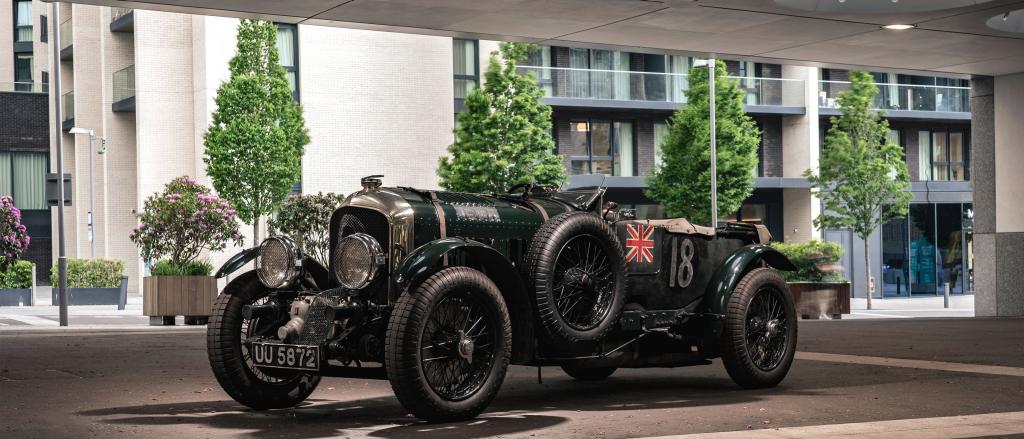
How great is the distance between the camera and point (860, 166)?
41.0 metres

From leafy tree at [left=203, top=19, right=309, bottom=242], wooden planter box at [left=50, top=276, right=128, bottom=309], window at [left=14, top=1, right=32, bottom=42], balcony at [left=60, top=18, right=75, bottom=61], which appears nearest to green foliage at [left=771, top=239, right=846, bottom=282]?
leafy tree at [left=203, top=19, right=309, bottom=242]

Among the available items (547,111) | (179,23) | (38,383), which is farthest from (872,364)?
(179,23)

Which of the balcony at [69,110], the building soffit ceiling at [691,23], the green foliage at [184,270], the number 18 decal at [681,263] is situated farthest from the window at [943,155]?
the number 18 decal at [681,263]

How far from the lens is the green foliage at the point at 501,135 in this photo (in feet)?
123

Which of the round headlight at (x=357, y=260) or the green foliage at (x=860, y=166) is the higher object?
the green foliage at (x=860, y=166)

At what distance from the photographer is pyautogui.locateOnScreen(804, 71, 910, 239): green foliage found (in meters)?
41.2

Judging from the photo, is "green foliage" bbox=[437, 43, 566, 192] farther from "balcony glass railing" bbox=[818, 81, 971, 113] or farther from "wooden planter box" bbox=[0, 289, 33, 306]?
"balcony glass railing" bbox=[818, 81, 971, 113]

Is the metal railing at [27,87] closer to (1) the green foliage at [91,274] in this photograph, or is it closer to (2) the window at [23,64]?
(2) the window at [23,64]

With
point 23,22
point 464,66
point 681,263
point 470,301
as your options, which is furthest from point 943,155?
point 470,301

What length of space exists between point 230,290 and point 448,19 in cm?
772

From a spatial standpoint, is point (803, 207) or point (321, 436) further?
point (803, 207)

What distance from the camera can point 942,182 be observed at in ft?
169

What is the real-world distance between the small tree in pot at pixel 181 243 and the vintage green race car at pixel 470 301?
15.4 meters

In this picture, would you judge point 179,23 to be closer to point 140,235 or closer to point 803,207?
point 140,235
